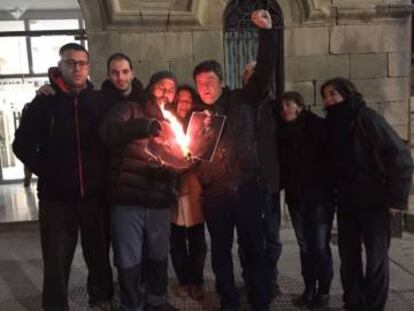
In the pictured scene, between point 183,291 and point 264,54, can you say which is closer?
point 264,54

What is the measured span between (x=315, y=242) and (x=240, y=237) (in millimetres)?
635

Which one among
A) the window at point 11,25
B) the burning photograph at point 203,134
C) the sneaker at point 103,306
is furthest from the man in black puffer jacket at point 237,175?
the window at point 11,25

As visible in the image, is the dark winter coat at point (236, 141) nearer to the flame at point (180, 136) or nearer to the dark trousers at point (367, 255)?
the flame at point (180, 136)

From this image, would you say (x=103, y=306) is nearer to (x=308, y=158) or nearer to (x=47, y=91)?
(x=47, y=91)

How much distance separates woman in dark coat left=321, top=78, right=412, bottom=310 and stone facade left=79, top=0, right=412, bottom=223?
2742mm

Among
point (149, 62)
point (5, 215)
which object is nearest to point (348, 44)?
point (149, 62)

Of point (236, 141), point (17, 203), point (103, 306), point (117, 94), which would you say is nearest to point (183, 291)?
point (103, 306)

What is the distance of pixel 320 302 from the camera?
12.6 ft

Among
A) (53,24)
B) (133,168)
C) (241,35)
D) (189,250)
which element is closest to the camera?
(133,168)

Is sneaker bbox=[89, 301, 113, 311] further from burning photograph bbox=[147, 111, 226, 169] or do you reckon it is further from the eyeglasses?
the eyeglasses

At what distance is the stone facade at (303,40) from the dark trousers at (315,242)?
2.71m

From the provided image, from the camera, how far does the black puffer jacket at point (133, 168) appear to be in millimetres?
3229

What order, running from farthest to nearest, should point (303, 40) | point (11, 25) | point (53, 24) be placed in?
point (53, 24), point (11, 25), point (303, 40)

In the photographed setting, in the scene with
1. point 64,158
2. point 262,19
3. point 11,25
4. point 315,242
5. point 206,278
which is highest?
point 11,25
